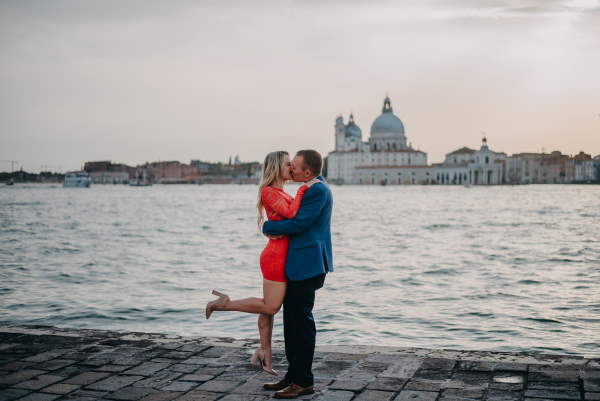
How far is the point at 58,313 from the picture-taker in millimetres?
10422

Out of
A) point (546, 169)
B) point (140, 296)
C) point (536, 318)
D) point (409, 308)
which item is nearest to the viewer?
point (536, 318)

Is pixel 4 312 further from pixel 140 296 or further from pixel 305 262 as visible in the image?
pixel 305 262

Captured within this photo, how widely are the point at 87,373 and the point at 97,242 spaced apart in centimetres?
2003

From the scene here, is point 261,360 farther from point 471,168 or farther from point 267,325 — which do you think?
point 471,168

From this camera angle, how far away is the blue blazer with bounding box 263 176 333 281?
416 centimetres

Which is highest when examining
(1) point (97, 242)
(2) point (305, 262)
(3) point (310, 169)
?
(3) point (310, 169)

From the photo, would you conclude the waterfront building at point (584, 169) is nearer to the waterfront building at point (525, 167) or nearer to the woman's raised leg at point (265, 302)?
the waterfront building at point (525, 167)

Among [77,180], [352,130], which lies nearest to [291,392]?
[77,180]

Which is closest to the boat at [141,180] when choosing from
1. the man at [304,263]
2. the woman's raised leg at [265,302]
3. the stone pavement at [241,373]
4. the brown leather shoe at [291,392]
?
the stone pavement at [241,373]

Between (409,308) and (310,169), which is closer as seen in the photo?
(310,169)

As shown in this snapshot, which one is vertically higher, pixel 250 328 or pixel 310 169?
pixel 310 169

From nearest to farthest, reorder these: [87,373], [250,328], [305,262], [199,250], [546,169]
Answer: [305,262]
[87,373]
[250,328]
[199,250]
[546,169]

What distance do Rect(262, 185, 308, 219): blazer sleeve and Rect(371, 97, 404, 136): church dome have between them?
158 m

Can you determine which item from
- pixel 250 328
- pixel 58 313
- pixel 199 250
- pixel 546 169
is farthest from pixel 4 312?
pixel 546 169
